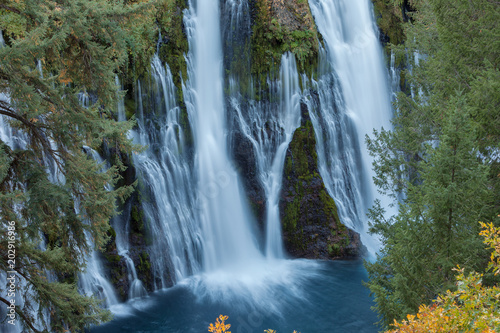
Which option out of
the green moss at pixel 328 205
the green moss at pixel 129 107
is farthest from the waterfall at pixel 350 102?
the green moss at pixel 129 107

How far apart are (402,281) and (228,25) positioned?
1445cm

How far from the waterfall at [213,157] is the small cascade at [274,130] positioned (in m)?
0.90

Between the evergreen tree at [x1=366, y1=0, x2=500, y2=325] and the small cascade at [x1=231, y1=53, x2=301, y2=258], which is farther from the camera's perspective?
the small cascade at [x1=231, y1=53, x2=301, y2=258]

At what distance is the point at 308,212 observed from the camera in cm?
1670

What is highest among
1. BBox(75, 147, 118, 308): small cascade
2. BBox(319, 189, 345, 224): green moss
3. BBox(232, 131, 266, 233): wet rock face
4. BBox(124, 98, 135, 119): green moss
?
BBox(124, 98, 135, 119): green moss

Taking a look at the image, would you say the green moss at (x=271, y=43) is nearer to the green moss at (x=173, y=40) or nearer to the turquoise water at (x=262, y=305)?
the green moss at (x=173, y=40)

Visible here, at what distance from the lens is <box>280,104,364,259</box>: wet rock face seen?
1628cm

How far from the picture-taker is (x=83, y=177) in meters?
6.18

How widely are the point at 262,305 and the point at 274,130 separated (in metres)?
7.70

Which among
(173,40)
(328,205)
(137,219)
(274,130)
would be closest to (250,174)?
(274,130)

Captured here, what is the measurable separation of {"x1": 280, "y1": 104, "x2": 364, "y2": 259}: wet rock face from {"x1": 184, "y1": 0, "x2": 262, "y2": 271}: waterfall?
1738 millimetres

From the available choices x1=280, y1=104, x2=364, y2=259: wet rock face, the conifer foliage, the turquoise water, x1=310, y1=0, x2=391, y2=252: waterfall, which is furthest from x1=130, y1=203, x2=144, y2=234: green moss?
x1=310, y1=0, x2=391, y2=252: waterfall

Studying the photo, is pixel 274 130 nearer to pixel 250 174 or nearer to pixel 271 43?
pixel 250 174

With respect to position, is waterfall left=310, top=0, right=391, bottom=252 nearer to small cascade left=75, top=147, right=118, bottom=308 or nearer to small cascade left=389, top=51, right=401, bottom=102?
small cascade left=389, top=51, right=401, bottom=102
